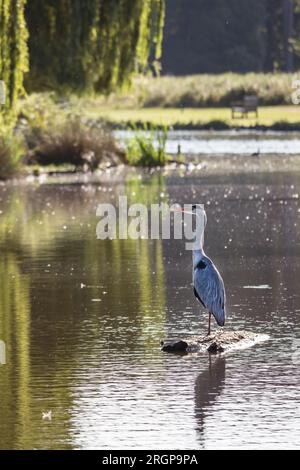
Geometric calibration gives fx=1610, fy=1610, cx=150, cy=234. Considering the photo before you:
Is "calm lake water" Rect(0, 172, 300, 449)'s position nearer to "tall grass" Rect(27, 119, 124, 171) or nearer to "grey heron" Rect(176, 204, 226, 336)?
"grey heron" Rect(176, 204, 226, 336)

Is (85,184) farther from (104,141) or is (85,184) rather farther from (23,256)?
(23,256)

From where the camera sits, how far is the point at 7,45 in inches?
1187

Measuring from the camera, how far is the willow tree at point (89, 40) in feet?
122

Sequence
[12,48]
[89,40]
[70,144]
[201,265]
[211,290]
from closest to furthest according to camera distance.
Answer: [211,290] → [201,265] → [12,48] → [89,40] → [70,144]

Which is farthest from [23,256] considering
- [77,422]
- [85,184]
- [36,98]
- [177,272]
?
[36,98]

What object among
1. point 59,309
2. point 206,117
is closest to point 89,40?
point 59,309

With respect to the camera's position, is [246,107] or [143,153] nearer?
[143,153]

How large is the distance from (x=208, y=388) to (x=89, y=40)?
Result: 26517mm

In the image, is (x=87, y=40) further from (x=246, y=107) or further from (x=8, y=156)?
(x=246, y=107)

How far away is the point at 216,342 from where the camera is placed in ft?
44.8
